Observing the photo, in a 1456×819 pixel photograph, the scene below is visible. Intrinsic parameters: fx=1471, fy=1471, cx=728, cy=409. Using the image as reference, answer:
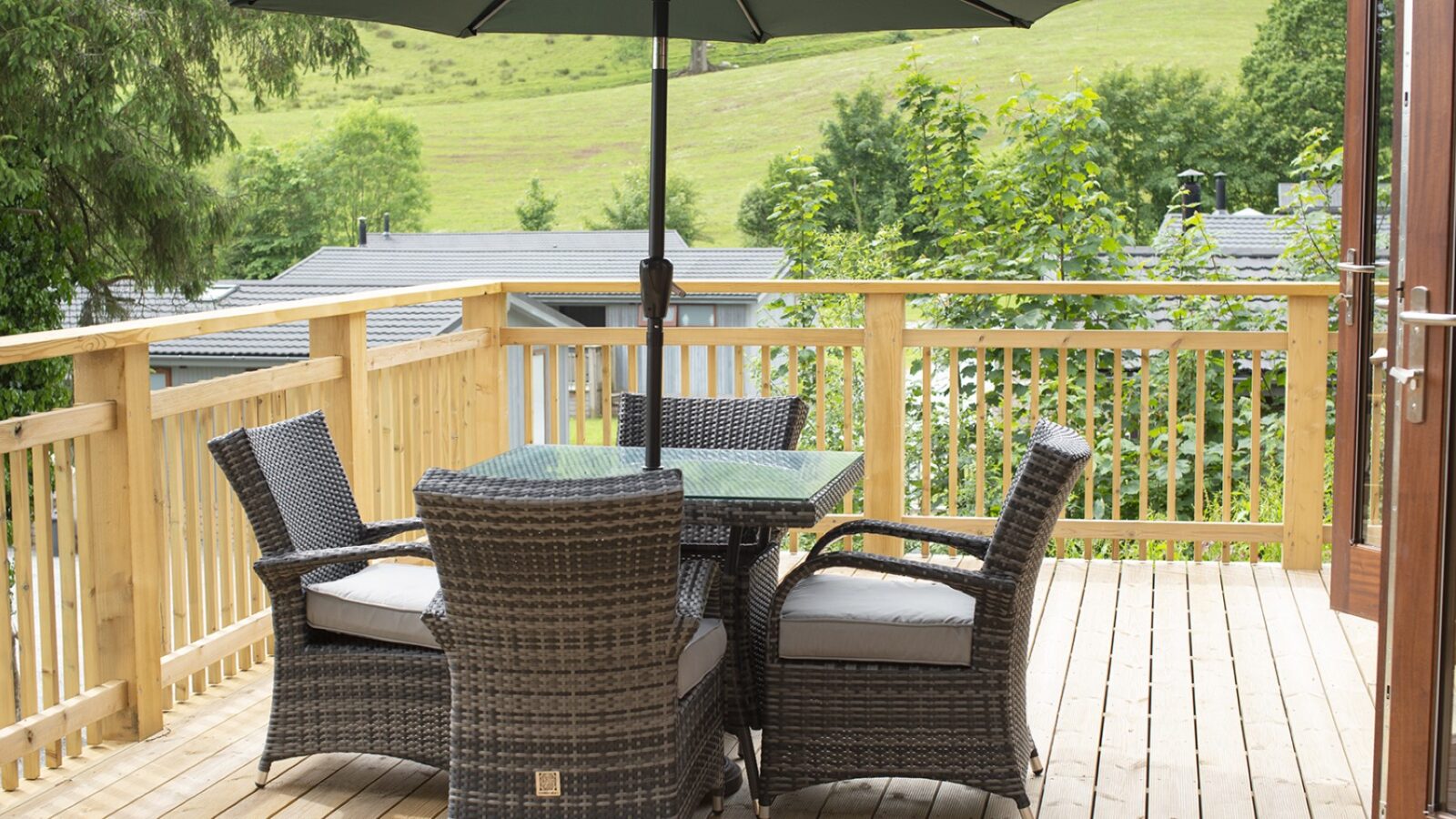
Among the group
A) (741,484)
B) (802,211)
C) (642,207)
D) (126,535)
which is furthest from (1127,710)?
(642,207)

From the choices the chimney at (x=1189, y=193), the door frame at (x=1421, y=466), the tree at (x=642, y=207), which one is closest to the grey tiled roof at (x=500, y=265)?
the tree at (x=642, y=207)

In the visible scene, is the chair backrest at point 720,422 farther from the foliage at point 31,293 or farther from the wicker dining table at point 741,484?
the foliage at point 31,293

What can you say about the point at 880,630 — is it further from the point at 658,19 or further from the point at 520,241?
the point at 520,241

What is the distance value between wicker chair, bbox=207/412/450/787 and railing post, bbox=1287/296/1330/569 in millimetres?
3364

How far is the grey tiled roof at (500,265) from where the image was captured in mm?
22875

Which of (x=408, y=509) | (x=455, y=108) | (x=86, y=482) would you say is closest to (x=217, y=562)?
(x=86, y=482)

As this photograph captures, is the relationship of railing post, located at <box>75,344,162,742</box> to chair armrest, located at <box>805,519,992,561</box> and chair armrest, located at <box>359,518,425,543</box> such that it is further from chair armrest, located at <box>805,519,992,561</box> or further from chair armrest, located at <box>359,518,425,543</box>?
chair armrest, located at <box>805,519,992,561</box>

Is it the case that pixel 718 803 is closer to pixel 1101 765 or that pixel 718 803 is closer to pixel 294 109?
pixel 1101 765

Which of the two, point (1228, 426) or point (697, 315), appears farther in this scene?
point (697, 315)

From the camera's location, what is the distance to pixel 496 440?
5.57 metres

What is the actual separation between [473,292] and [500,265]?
765 inches

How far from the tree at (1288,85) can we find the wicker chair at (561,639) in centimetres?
2650

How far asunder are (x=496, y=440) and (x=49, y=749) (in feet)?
8.06

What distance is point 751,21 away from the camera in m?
3.56
